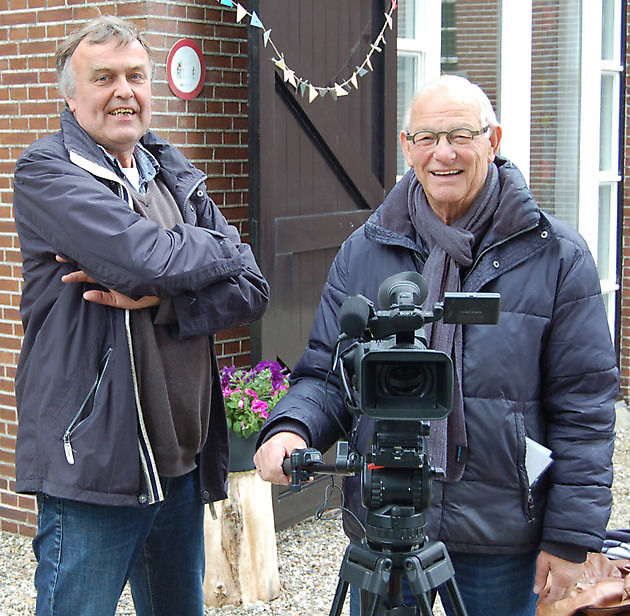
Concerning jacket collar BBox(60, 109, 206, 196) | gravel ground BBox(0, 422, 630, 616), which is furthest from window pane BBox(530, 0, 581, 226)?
jacket collar BBox(60, 109, 206, 196)

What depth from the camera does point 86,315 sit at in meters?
2.45

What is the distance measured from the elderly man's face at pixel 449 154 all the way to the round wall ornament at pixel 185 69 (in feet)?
7.30

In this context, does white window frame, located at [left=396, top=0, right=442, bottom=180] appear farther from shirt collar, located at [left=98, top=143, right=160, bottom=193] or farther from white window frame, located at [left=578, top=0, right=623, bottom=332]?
shirt collar, located at [left=98, top=143, right=160, bottom=193]

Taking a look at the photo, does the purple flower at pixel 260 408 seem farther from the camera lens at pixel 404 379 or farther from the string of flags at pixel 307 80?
the camera lens at pixel 404 379

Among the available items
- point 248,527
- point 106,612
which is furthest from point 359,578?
point 248,527

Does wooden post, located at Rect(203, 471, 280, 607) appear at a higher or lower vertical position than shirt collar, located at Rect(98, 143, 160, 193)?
lower

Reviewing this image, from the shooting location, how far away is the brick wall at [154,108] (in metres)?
4.31

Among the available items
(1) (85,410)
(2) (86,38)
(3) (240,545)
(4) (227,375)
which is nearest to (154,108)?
(4) (227,375)

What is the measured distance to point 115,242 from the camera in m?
2.42

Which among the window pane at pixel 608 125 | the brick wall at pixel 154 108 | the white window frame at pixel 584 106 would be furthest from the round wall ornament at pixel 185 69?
the window pane at pixel 608 125

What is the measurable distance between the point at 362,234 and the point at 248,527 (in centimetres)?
204

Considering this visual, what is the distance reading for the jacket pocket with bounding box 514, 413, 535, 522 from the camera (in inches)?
87.8

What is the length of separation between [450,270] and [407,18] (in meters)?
4.16

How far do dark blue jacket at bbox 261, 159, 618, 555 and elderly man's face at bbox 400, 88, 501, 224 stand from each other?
4.0 inches
